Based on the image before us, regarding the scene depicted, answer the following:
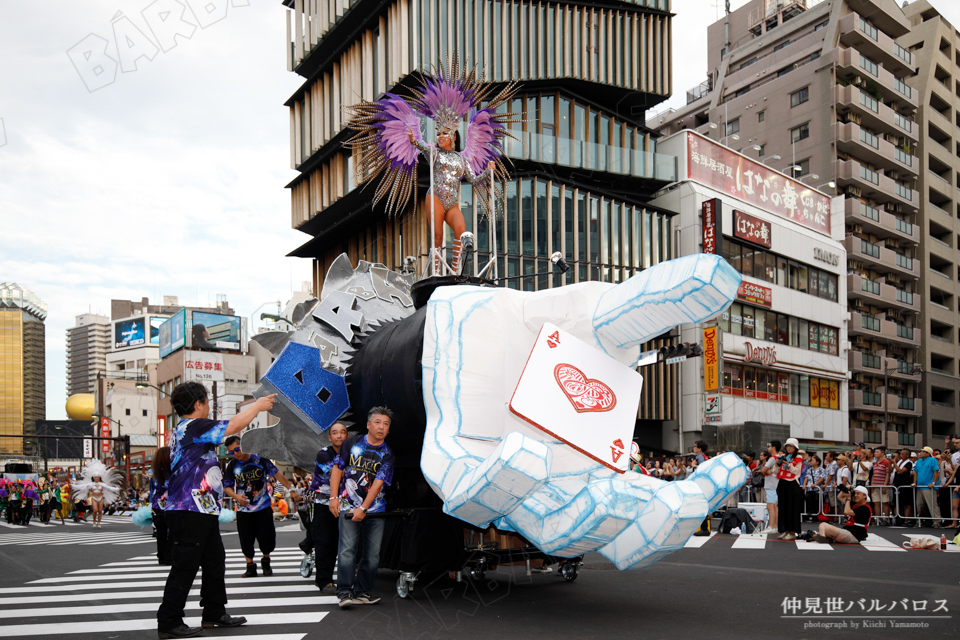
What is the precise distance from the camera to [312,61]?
119 feet

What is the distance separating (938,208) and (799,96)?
1353 cm

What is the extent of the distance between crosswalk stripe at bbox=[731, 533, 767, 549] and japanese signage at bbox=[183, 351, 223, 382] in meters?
47.1

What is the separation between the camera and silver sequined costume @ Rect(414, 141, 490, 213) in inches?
374

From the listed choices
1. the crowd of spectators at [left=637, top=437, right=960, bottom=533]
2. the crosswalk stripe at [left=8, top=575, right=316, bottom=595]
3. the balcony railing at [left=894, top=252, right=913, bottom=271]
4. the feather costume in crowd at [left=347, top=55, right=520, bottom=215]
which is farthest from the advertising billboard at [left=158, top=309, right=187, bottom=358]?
the feather costume in crowd at [left=347, top=55, right=520, bottom=215]

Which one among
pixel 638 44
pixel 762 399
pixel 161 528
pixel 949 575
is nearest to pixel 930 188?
pixel 762 399

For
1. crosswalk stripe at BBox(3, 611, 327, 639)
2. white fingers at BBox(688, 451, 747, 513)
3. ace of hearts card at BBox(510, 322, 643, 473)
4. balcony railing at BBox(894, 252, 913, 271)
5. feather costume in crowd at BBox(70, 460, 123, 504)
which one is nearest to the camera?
white fingers at BBox(688, 451, 747, 513)

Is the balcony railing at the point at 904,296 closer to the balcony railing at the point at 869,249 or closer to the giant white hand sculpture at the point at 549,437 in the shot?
the balcony railing at the point at 869,249

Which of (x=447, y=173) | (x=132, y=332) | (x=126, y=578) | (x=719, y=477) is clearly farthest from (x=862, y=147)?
(x=132, y=332)

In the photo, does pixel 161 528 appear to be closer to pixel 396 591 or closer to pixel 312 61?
pixel 396 591

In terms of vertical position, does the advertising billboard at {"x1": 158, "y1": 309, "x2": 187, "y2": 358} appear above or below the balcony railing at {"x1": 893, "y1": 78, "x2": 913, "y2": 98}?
below

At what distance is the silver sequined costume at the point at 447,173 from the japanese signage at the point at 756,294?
29.2 metres

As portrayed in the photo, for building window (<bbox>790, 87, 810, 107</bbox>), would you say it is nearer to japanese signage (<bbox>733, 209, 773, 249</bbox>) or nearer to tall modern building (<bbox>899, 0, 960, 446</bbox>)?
tall modern building (<bbox>899, 0, 960, 446</bbox>)

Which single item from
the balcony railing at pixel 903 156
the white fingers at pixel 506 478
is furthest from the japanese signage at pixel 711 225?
the white fingers at pixel 506 478

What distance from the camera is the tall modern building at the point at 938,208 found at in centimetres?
5262
